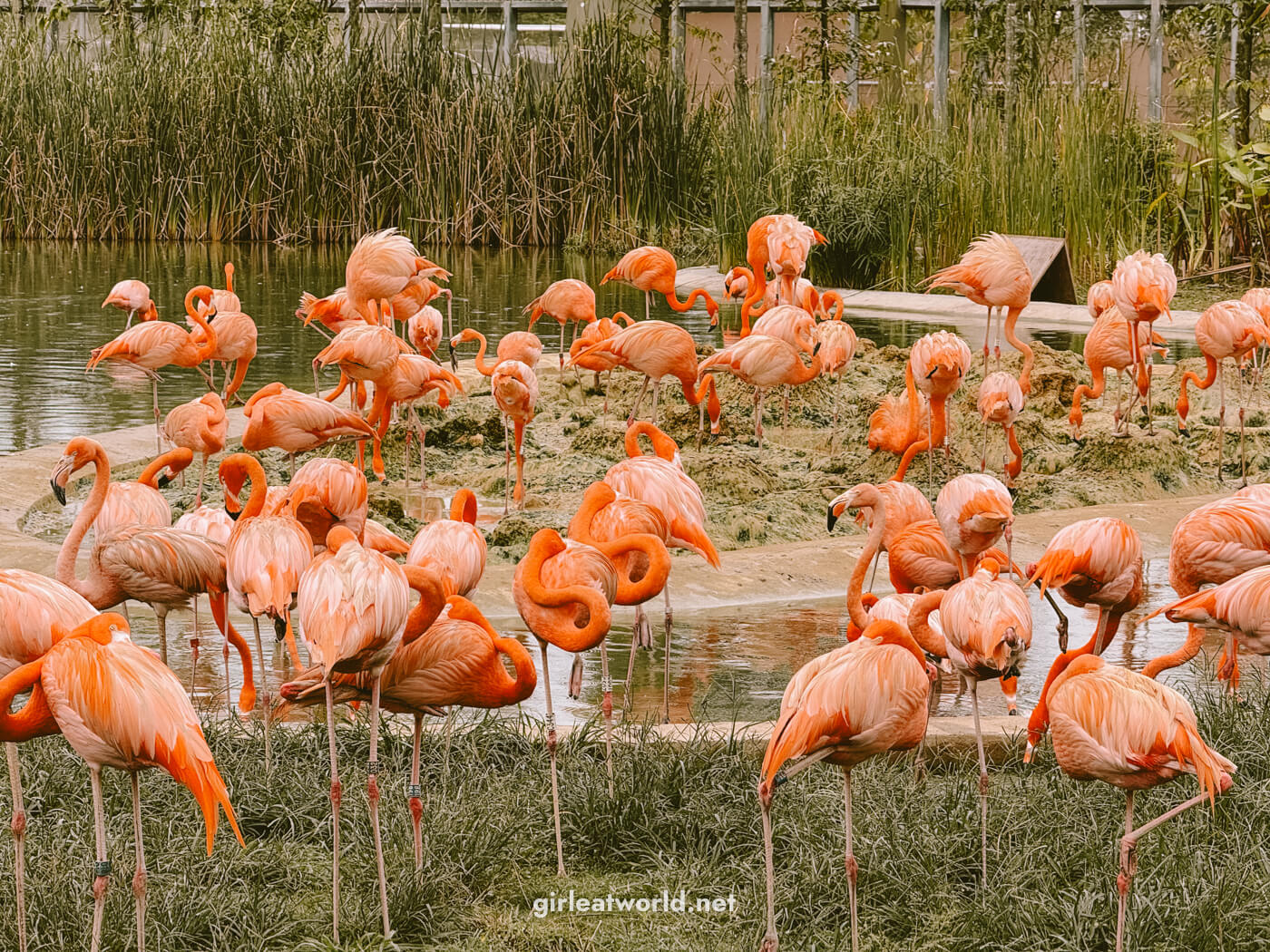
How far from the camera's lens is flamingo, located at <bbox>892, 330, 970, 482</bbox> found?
6919 mm

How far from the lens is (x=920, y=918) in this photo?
11.2 ft

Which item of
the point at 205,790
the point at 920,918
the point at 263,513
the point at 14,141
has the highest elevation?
the point at 14,141

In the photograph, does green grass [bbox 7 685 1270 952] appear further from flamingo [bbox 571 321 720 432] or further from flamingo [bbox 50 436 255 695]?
flamingo [bbox 571 321 720 432]

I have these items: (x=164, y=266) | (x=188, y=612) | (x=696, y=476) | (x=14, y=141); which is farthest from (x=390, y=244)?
(x=14, y=141)

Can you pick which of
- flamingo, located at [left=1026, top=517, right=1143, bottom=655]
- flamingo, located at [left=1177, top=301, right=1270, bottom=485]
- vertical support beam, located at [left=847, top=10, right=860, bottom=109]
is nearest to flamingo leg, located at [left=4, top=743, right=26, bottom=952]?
flamingo, located at [left=1026, top=517, right=1143, bottom=655]

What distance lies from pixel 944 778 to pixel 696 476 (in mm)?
3259

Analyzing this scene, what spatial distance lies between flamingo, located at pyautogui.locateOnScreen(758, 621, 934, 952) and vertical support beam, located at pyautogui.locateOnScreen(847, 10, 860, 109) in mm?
16175

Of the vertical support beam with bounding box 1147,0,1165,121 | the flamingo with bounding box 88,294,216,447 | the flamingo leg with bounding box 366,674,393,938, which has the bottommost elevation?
the flamingo leg with bounding box 366,674,393,938

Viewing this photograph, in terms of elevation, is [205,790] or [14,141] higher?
[14,141]

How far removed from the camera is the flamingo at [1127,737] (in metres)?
3.16

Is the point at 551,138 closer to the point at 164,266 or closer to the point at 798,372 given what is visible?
the point at 164,266

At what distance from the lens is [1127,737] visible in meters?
3.20

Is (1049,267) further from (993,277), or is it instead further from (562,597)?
(562,597)

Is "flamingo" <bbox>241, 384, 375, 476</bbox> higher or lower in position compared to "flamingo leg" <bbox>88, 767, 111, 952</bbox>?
higher
